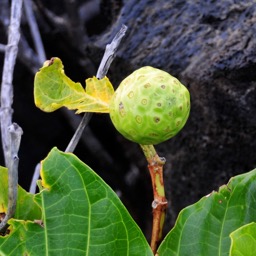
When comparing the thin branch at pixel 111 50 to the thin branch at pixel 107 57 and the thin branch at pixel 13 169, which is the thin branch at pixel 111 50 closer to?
the thin branch at pixel 107 57

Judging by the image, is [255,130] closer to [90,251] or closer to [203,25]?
[203,25]

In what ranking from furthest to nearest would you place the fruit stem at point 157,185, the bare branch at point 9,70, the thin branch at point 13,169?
the bare branch at point 9,70, the fruit stem at point 157,185, the thin branch at point 13,169

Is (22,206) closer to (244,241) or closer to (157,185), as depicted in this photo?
(157,185)

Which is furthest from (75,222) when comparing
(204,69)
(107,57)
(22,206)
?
(204,69)

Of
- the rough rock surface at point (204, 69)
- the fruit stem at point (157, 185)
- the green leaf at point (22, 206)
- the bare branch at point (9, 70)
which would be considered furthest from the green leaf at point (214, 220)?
the rough rock surface at point (204, 69)

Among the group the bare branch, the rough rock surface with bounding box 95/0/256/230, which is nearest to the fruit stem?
the bare branch

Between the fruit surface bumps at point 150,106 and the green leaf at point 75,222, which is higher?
the fruit surface bumps at point 150,106

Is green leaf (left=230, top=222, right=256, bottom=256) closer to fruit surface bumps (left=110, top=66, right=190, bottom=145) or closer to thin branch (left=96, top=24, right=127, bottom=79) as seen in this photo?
fruit surface bumps (left=110, top=66, right=190, bottom=145)
